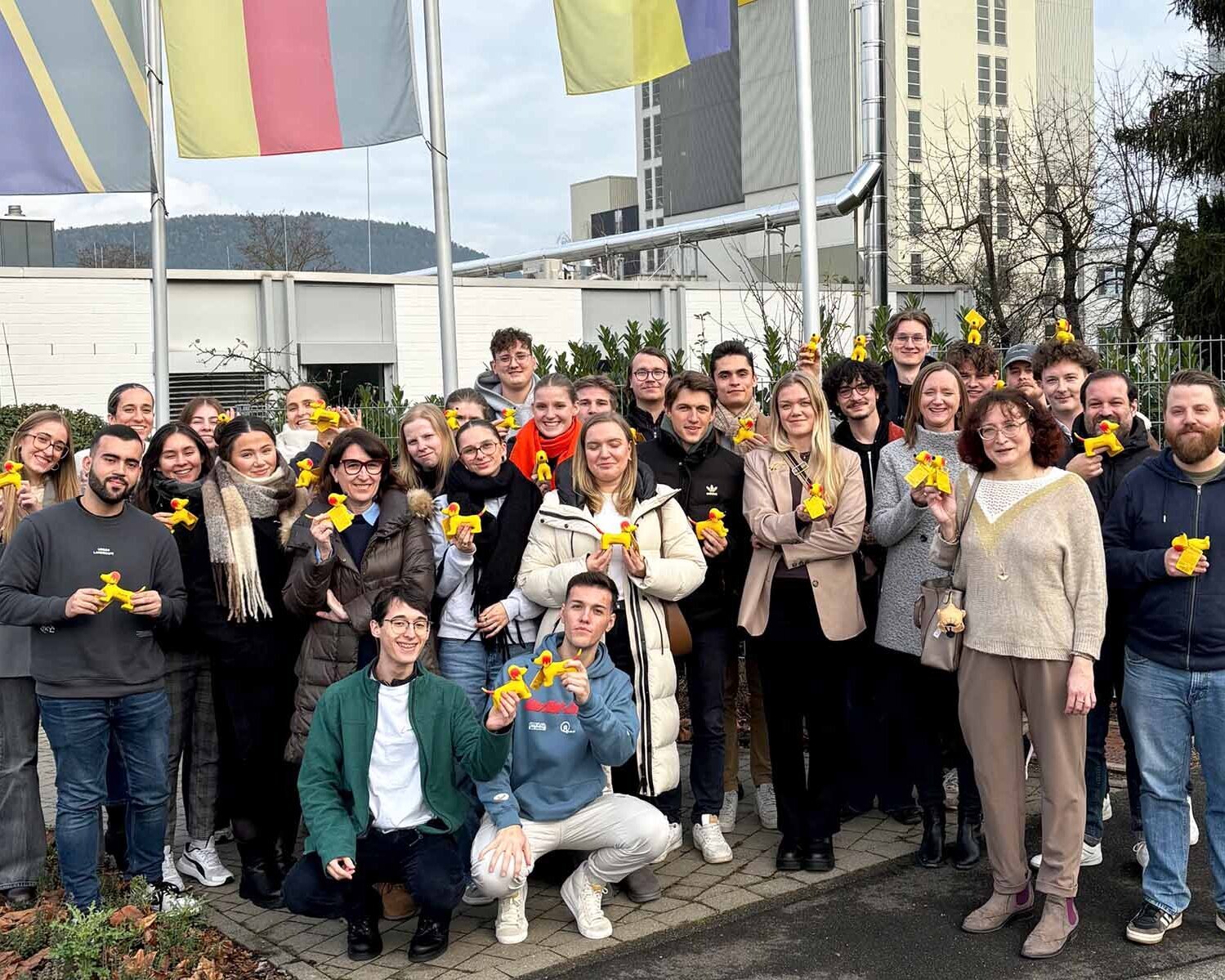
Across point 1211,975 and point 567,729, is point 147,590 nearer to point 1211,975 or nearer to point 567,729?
point 567,729

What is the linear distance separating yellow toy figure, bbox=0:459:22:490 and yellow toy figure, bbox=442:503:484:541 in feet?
6.05

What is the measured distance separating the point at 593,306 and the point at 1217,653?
26.1 metres

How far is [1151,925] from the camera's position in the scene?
4719 mm

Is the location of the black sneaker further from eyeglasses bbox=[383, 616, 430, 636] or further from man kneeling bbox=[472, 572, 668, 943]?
eyeglasses bbox=[383, 616, 430, 636]

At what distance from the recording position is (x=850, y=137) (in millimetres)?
48500

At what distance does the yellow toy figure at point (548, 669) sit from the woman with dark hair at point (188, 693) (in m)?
1.88

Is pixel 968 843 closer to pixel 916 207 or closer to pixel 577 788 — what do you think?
pixel 577 788

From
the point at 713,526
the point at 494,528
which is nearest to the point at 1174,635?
the point at 713,526

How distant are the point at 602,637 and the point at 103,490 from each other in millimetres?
2093

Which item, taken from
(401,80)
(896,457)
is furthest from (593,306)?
(896,457)

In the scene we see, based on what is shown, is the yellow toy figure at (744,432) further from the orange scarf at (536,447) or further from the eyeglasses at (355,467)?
the eyeglasses at (355,467)

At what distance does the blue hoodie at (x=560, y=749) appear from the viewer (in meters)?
4.99

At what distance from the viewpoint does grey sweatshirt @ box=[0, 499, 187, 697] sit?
4.98 meters

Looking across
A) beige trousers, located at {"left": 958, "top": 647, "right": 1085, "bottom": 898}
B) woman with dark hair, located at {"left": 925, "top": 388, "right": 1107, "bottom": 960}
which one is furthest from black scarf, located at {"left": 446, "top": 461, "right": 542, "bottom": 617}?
A: beige trousers, located at {"left": 958, "top": 647, "right": 1085, "bottom": 898}
